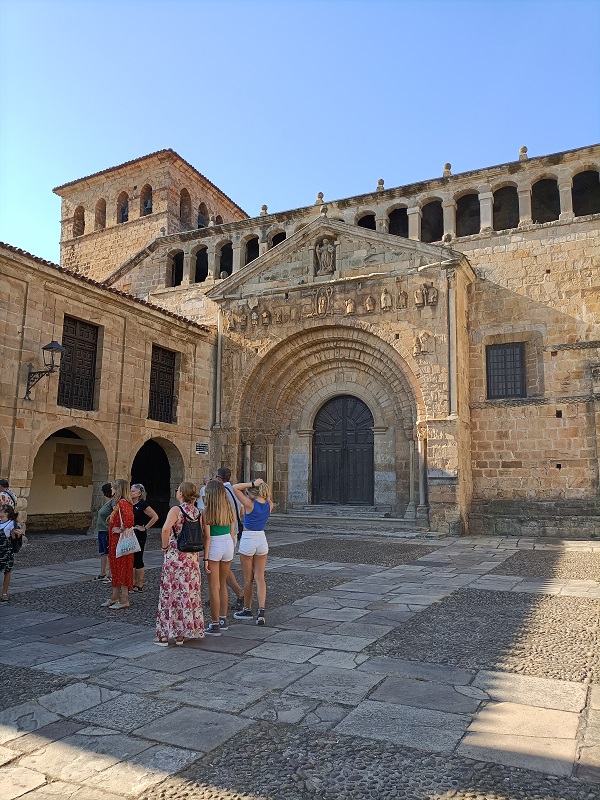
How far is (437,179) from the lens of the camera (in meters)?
18.2

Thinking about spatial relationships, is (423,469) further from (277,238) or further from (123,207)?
(123,207)

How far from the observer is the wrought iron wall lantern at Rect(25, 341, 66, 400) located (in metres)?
12.7

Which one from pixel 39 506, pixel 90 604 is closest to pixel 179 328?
pixel 39 506

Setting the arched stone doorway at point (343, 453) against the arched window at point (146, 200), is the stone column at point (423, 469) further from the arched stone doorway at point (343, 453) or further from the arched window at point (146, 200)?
the arched window at point (146, 200)

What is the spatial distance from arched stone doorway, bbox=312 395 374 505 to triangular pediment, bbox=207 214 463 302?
153 inches

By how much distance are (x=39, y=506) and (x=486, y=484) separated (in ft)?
40.9

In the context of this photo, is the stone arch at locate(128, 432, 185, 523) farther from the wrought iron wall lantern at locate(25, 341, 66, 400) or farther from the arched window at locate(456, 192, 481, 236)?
the arched window at locate(456, 192, 481, 236)

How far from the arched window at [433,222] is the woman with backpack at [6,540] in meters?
15.8

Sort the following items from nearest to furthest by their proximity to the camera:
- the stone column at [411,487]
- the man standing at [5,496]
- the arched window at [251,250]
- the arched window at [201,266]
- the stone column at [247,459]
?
1. the man standing at [5,496]
2. the stone column at [411,487]
3. the stone column at [247,459]
4. the arched window at [251,250]
5. the arched window at [201,266]

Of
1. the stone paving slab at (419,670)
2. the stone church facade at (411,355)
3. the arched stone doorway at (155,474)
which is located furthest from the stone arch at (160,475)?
the stone paving slab at (419,670)

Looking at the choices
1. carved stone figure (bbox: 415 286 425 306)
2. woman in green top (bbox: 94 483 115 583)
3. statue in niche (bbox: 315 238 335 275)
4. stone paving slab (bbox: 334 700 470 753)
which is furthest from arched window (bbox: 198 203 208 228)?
stone paving slab (bbox: 334 700 470 753)

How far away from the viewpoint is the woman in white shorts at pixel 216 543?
235 inches

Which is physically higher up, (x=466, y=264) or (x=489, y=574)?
(x=466, y=264)

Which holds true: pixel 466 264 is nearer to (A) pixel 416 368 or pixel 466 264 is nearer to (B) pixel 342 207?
(A) pixel 416 368
